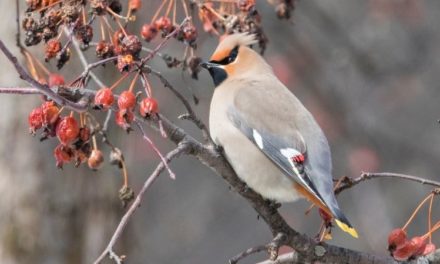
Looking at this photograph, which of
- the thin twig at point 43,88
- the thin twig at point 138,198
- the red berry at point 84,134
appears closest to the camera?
the thin twig at point 43,88

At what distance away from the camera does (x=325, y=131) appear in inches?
279

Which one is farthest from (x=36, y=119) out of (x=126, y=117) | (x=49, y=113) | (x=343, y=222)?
(x=343, y=222)

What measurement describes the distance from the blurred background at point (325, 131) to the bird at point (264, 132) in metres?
0.95

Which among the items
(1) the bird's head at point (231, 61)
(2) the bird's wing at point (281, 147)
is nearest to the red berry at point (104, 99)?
(2) the bird's wing at point (281, 147)

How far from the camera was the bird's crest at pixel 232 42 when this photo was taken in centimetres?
344

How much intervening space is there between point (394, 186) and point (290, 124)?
171 inches

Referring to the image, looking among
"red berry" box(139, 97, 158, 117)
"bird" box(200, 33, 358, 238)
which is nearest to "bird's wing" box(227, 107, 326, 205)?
"bird" box(200, 33, 358, 238)

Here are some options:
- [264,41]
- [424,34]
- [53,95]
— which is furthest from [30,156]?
[424,34]

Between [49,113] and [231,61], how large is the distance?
48.3 inches

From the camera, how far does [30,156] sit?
4.21 m

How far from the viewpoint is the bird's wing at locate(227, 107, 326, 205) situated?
10.5 ft

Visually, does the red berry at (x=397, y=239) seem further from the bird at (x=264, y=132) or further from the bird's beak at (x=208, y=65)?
the bird's beak at (x=208, y=65)

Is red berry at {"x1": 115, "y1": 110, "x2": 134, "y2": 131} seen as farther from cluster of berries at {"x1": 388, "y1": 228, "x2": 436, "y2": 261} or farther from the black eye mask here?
the black eye mask

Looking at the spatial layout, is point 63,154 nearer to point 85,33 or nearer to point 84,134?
point 84,134
